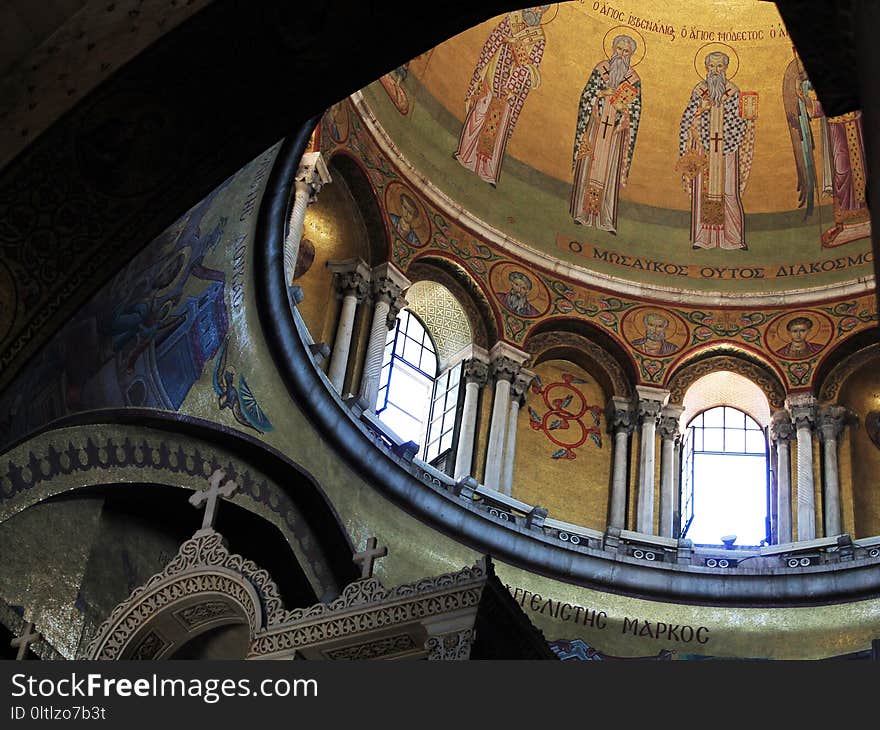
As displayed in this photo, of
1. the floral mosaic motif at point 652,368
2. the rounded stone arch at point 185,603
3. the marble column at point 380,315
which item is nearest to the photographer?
the rounded stone arch at point 185,603

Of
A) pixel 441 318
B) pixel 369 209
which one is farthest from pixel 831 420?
pixel 369 209

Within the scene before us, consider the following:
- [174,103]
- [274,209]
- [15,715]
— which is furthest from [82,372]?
[15,715]

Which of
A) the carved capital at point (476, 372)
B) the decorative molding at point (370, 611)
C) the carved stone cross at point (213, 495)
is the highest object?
the carved capital at point (476, 372)

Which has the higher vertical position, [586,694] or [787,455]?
[787,455]

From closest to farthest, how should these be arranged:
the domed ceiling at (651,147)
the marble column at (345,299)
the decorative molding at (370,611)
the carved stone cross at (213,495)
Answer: the decorative molding at (370,611)
the carved stone cross at (213,495)
the marble column at (345,299)
the domed ceiling at (651,147)

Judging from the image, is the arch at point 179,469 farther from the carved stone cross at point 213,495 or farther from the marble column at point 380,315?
the marble column at point 380,315

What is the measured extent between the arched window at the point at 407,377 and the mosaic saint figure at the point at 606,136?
275 centimetres

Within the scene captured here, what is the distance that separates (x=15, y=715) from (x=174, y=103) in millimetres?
2928

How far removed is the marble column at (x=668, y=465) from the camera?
15750 mm

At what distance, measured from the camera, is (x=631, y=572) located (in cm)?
1438

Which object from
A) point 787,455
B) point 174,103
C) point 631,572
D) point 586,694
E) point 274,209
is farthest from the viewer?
point 787,455

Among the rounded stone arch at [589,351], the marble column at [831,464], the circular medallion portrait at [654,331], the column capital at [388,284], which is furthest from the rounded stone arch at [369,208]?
the marble column at [831,464]

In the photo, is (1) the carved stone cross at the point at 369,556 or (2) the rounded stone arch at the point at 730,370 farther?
(2) the rounded stone arch at the point at 730,370

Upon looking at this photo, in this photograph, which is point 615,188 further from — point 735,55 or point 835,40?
point 835,40
